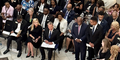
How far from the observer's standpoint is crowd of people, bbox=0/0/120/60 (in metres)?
4.54

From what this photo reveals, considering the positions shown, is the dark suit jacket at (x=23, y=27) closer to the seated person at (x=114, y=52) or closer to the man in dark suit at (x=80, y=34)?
the man in dark suit at (x=80, y=34)

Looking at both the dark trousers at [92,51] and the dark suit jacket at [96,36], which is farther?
the dark trousers at [92,51]

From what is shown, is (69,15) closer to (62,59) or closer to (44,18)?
→ (44,18)

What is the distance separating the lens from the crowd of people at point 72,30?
4.54m

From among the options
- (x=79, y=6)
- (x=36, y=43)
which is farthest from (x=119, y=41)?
(x=79, y=6)

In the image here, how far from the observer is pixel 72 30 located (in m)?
4.93

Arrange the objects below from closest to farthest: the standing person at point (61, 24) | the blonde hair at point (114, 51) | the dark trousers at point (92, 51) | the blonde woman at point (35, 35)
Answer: the blonde hair at point (114, 51)
the dark trousers at point (92, 51)
the blonde woman at point (35, 35)
the standing person at point (61, 24)

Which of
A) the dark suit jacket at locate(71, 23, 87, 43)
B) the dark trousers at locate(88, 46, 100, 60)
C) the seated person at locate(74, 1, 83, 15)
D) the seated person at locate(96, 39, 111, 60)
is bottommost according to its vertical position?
the dark trousers at locate(88, 46, 100, 60)

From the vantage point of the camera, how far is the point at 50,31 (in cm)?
518

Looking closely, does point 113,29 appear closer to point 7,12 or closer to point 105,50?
point 105,50

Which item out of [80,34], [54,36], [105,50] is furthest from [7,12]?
[105,50]

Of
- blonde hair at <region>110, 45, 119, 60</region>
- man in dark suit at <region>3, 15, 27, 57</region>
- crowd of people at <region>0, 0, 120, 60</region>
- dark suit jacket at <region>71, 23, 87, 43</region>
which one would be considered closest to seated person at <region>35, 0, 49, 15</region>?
crowd of people at <region>0, 0, 120, 60</region>

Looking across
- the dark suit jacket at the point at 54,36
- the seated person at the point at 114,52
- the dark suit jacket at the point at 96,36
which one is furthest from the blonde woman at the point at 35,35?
the seated person at the point at 114,52

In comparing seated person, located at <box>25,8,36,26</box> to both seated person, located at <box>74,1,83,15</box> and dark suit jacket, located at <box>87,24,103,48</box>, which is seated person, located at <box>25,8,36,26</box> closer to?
seated person, located at <box>74,1,83,15</box>
